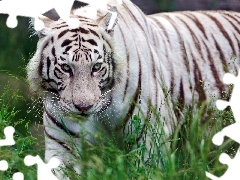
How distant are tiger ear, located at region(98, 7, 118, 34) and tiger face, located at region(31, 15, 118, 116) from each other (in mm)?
35

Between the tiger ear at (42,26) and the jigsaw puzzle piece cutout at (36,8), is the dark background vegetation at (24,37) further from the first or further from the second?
the tiger ear at (42,26)

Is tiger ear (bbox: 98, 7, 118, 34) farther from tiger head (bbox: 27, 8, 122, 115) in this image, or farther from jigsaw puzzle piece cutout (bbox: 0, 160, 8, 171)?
jigsaw puzzle piece cutout (bbox: 0, 160, 8, 171)

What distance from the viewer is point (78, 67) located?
13.3ft

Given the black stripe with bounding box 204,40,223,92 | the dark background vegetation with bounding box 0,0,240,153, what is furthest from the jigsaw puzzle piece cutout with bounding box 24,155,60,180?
the dark background vegetation with bounding box 0,0,240,153

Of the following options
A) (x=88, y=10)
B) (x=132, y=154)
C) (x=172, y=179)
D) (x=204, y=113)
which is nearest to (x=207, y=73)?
(x=204, y=113)

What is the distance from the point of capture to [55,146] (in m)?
4.36

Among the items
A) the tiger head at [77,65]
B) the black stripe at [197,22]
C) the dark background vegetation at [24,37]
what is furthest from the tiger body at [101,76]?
the dark background vegetation at [24,37]

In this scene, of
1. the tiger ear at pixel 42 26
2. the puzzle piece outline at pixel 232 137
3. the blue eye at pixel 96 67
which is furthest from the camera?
the tiger ear at pixel 42 26

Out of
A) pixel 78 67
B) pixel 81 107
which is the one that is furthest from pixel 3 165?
pixel 78 67

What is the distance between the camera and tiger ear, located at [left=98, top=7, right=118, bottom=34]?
4.18 m

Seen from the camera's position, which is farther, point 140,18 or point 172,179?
point 140,18

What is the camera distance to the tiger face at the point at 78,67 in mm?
4000

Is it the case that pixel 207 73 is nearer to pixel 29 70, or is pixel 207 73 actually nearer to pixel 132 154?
pixel 29 70

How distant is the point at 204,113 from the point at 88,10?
3.09 feet
